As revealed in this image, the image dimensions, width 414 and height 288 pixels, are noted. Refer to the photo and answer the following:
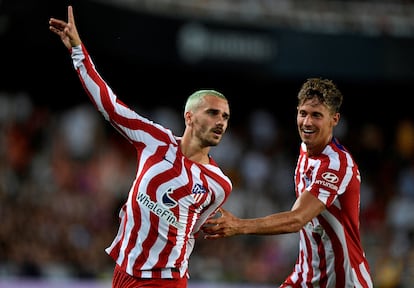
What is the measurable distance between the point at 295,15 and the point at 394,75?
2.25 m

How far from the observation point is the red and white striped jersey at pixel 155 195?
637cm

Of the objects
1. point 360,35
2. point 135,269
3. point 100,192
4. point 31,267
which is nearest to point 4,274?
point 31,267

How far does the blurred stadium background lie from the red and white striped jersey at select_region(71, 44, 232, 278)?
562cm

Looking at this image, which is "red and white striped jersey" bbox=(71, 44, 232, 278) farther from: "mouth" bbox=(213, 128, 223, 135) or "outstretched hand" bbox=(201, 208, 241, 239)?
"outstretched hand" bbox=(201, 208, 241, 239)

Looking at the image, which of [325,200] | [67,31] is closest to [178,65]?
[67,31]

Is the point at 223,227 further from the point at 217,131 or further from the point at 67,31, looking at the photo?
the point at 67,31

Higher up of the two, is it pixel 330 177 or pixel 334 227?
pixel 330 177

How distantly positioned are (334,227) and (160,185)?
4.17ft

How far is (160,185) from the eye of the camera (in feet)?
21.0

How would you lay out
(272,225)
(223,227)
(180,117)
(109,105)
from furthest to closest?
(180,117), (109,105), (272,225), (223,227)

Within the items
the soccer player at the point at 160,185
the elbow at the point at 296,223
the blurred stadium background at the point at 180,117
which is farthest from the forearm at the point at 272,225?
the blurred stadium background at the point at 180,117

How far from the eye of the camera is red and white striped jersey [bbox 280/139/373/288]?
21.2 ft

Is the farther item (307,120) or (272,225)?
(307,120)

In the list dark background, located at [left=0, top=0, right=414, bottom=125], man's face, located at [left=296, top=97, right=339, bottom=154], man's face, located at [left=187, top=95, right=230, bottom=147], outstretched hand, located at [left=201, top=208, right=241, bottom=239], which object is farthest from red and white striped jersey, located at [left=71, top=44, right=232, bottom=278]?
dark background, located at [left=0, top=0, right=414, bottom=125]
